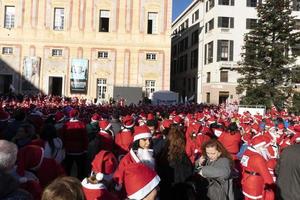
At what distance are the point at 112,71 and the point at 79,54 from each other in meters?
3.73

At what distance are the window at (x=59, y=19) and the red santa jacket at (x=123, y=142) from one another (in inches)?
1497

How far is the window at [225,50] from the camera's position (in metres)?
56.1

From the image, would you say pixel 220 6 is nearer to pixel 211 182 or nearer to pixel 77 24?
pixel 77 24

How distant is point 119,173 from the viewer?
17.6 feet

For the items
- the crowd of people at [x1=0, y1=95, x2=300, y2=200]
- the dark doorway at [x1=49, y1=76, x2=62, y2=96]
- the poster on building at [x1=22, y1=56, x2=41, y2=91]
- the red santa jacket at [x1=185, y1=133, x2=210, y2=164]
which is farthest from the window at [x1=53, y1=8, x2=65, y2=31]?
the red santa jacket at [x1=185, y1=133, x2=210, y2=164]

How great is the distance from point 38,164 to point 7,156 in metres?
1.15

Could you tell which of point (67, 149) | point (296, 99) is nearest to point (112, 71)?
point (296, 99)

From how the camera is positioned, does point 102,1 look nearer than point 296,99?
No

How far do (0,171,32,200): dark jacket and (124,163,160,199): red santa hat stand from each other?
92cm

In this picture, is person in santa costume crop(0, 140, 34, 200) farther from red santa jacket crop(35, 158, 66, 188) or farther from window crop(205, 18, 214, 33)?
window crop(205, 18, 214, 33)

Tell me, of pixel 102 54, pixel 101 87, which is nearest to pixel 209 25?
pixel 102 54

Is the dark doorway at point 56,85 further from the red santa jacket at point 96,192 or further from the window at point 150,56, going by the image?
the red santa jacket at point 96,192

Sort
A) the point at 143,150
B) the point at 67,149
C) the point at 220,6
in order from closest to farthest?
the point at 143,150
the point at 67,149
the point at 220,6

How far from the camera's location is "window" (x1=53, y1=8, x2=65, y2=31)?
45250 millimetres
